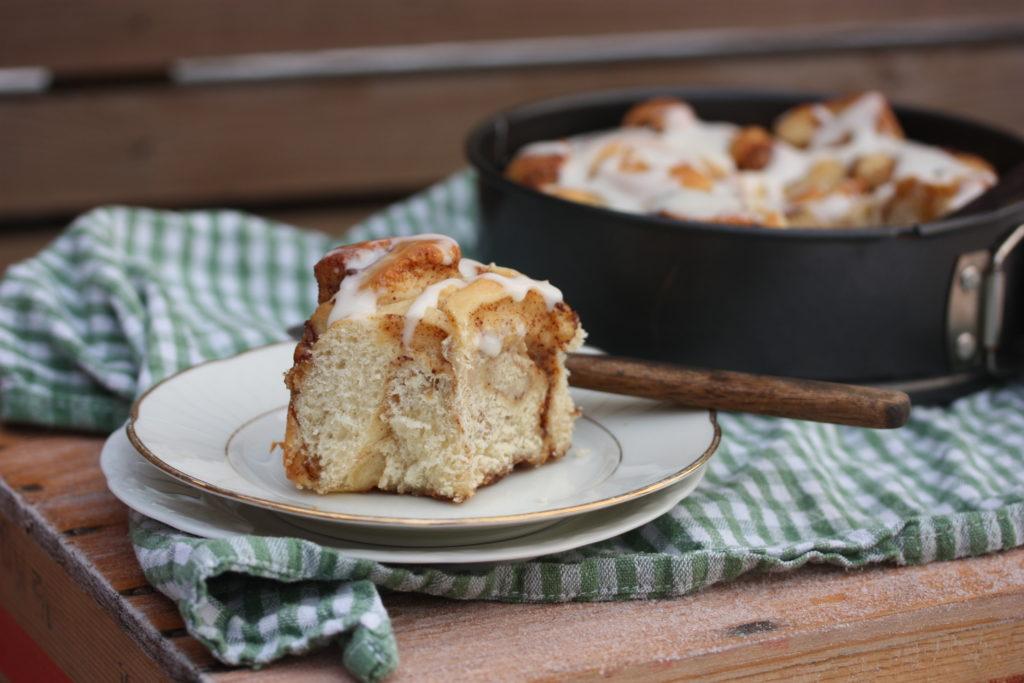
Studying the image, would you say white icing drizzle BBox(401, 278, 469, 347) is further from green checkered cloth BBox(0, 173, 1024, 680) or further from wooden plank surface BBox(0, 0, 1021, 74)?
wooden plank surface BBox(0, 0, 1021, 74)

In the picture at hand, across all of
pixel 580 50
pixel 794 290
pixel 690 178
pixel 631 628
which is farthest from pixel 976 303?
pixel 580 50

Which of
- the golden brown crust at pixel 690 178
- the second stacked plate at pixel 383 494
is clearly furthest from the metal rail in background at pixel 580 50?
the second stacked plate at pixel 383 494

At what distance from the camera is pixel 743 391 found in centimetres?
116

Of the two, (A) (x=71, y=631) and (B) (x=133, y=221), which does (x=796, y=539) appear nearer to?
(A) (x=71, y=631)

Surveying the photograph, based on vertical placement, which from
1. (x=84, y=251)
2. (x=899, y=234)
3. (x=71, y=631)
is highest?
(x=899, y=234)

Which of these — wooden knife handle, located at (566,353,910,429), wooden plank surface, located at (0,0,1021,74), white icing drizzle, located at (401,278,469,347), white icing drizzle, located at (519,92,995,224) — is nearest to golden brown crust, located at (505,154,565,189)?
white icing drizzle, located at (519,92,995,224)

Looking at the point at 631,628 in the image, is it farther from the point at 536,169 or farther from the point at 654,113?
the point at 654,113

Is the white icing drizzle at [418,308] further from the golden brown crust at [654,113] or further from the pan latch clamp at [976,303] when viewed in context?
the golden brown crust at [654,113]

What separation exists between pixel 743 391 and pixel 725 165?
66 cm

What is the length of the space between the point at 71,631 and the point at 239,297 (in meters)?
0.71

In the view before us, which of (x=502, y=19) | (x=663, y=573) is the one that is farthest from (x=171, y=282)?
(x=502, y=19)

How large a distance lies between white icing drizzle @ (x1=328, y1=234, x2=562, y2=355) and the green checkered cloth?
0.19 m

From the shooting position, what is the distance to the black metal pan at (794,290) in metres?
1.36

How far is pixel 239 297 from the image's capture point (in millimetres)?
1754
